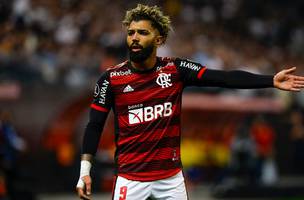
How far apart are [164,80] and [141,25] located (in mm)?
491

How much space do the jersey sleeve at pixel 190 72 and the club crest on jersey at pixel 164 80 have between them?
120 millimetres

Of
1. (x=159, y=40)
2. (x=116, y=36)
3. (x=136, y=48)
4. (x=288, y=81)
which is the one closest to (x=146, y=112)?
(x=136, y=48)

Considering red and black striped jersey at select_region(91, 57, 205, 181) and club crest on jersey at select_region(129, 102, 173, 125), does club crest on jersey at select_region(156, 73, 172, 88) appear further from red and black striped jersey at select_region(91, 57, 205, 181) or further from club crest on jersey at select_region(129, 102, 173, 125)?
club crest on jersey at select_region(129, 102, 173, 125)

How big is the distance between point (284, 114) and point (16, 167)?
8.68 meters

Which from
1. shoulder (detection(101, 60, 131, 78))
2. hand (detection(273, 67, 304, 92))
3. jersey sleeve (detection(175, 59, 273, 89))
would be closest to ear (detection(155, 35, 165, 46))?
jersey sleeve (detection(175, 59, 273, 89))

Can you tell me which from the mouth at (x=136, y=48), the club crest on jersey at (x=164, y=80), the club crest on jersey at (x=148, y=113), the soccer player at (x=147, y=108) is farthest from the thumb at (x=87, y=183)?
the mouth at (x=136, y=48)

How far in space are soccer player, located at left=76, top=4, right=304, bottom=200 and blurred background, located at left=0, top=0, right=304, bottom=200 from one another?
811 cm

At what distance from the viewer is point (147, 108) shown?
746cm

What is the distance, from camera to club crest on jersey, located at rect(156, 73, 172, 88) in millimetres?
7531

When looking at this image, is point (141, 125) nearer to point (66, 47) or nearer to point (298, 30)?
point (66, 47)

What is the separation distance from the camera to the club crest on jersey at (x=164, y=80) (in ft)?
24.7

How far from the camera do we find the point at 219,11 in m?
26.1

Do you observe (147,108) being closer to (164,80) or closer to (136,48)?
(164,80)

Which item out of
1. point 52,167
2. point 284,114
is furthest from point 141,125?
point 284,114
